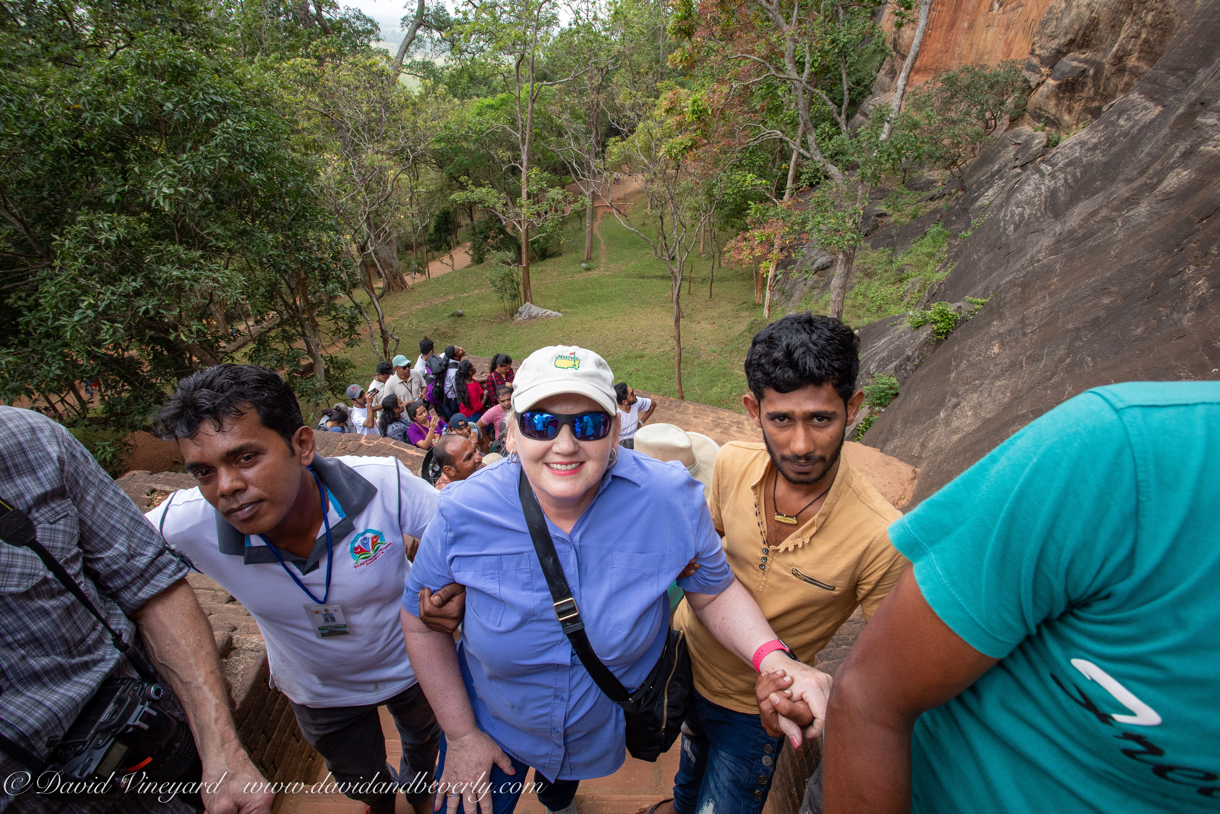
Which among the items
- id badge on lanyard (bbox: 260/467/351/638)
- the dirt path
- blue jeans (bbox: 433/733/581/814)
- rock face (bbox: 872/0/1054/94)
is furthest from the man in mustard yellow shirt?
the dirt path

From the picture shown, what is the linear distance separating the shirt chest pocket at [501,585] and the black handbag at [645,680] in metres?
0.07

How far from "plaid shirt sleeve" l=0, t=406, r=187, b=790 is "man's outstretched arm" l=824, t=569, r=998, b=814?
1879 millimetres

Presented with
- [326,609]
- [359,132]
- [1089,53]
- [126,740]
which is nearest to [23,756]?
[126,740]

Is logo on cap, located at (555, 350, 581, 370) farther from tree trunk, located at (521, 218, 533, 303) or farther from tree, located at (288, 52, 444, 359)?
tree trunk, located at (521, 218, 533, 303)

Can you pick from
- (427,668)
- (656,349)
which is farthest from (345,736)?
(656,349)

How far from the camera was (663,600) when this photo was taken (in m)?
1.85

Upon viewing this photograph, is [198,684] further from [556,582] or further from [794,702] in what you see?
[794,702]

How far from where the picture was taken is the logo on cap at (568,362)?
159 cm

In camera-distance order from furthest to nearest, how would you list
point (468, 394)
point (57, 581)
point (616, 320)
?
point (616, 320) < point (468, 394) < point (57, 581)

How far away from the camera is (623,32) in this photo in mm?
21312

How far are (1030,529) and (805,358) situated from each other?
1.16m

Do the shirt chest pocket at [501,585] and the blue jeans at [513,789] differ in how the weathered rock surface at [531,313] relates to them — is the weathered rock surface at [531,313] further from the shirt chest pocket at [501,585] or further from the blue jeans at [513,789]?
the shirt chest pocket at [501,585]

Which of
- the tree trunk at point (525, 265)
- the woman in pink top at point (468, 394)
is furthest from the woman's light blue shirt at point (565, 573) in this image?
the tree trunk at point (525, 265)

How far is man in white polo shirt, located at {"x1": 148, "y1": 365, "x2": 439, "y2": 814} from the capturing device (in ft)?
5.91
